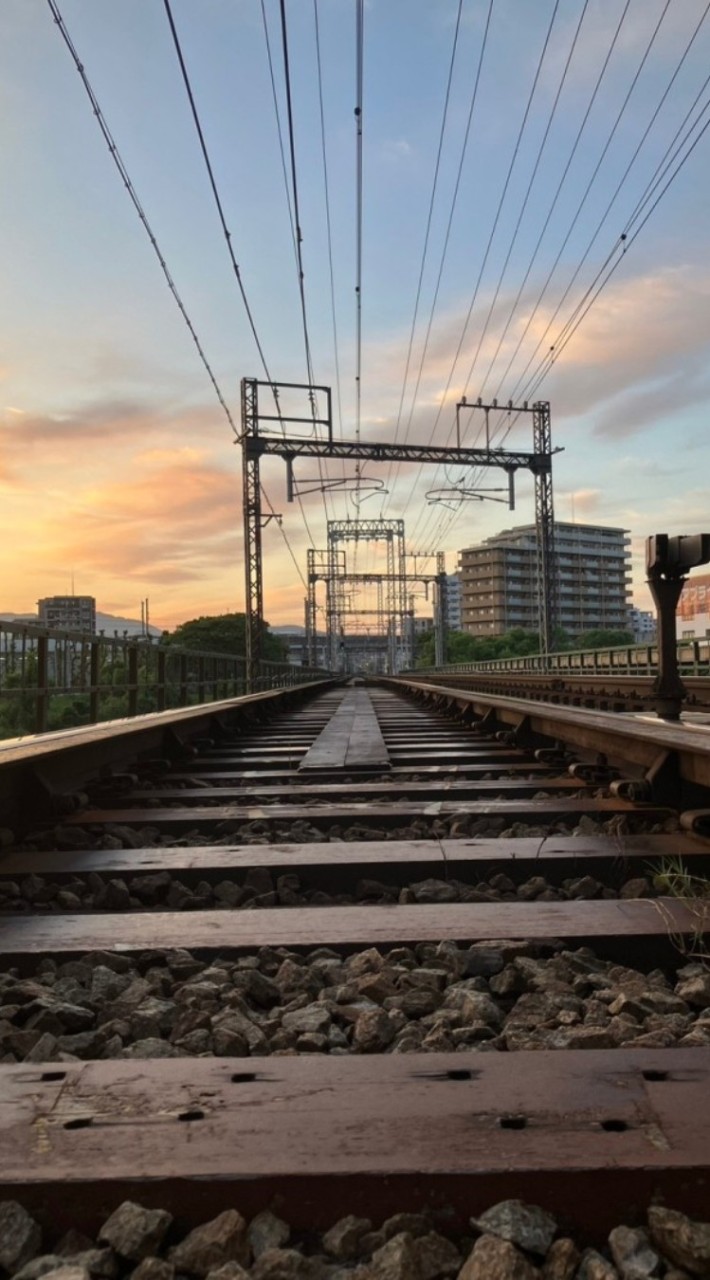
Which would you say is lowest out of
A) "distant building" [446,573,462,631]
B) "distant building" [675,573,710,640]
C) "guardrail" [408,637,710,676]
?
"guardrail" [408,637,710,676]

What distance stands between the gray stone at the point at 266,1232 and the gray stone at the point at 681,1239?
0.50 m

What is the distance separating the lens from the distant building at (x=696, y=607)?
177ft

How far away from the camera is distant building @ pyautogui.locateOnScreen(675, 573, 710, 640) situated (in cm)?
5404

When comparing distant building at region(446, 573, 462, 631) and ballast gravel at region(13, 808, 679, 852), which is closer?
ballast gravel at region(13, 808, 679, 852)

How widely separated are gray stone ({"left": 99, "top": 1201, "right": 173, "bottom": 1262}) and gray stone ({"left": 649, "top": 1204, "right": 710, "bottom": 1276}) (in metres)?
0.66

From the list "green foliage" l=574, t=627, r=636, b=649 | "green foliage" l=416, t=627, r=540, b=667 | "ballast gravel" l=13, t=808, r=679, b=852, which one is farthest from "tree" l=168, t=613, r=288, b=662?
"ballast gravel" l=13, t=808, r=679, b=852

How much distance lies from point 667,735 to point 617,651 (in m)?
20.5

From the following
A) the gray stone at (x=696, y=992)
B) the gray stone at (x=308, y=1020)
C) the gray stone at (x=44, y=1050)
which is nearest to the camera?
the gray stone at (x=44, y=1050)

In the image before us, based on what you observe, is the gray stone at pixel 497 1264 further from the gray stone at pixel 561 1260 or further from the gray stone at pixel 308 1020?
the gray stone at pixel 308 1020

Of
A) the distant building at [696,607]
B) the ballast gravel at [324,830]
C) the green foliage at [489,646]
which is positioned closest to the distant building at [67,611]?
the ballast gravel at [324,830]

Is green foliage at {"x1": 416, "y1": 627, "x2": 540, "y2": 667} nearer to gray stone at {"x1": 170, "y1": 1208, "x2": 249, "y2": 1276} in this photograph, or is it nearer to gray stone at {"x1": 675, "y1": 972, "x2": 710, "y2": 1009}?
gray stone at {"x1": 675, "y1": 972, "x2": 710, "y2": 1009}

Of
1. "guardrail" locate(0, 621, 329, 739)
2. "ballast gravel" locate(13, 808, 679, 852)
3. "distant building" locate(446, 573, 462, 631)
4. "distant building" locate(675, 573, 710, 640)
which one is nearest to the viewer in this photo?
"ballast gravel" locate(13, 808, 679, 852)

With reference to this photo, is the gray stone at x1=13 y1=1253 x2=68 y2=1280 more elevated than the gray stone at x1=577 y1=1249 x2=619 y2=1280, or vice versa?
the gray stone at x1=577 y1=1249 x2=619 y2=1280

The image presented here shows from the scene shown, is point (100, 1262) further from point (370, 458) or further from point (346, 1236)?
point (370, 458)
